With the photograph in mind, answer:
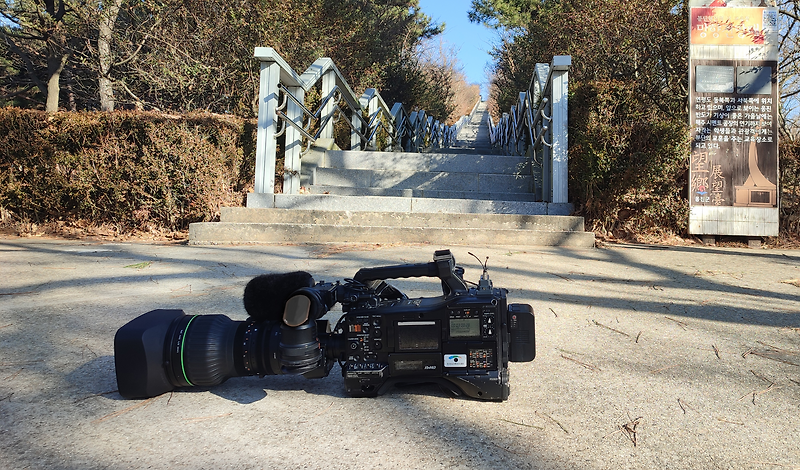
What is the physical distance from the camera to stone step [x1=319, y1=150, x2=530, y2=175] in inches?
294

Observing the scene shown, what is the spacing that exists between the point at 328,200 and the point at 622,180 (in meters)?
3.29

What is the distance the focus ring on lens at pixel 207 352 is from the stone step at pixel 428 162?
5.76 m

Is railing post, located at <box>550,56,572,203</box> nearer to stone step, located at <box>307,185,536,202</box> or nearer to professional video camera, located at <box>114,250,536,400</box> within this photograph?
stone step, located at <box>307,185,536,202</box>

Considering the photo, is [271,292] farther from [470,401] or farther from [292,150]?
[292,150]

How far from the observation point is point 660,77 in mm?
7539

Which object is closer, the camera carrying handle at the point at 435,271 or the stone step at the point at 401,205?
the camera carrying handle at the point at 435,271

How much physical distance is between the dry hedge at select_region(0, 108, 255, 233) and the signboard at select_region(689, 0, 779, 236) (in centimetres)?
545

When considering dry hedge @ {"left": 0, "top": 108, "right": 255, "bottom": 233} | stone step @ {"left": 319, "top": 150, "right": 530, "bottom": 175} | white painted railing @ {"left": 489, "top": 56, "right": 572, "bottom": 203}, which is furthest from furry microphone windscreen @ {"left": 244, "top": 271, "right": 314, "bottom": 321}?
stone step @ {"left": 319, "top": 150, "right": 530, "bottom": 175}

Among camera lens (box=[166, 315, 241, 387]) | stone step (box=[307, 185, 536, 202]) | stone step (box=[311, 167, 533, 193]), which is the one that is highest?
stone step (box=[311, 167, 533, 193])

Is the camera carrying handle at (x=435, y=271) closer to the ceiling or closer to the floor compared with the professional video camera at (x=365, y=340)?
closer to the ceiling

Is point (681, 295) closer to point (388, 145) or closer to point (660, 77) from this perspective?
point (660, 77)

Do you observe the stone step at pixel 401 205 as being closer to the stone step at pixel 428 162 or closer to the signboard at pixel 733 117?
the stone step at pixel 428 162

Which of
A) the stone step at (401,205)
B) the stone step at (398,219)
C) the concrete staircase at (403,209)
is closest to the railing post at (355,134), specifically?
the concrete staircase at (403,209)

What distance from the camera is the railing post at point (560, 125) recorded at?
6.10m
